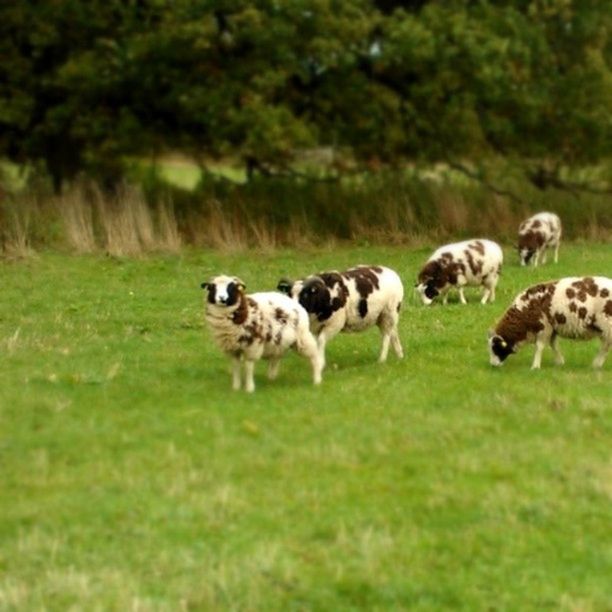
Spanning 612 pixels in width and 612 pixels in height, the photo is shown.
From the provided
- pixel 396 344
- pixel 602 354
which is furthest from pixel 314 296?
pixel 602 354

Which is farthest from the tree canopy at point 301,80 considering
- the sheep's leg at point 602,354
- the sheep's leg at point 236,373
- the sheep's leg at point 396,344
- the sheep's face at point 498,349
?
the sheep's leg at point 236,373

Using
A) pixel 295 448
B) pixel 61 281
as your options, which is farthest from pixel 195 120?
pixel 295 448

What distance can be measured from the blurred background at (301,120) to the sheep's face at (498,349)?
1414 centimetres

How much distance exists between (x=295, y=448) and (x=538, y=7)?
23.2 metres

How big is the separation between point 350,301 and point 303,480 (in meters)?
4.97

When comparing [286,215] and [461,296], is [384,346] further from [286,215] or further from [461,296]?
[286,215]

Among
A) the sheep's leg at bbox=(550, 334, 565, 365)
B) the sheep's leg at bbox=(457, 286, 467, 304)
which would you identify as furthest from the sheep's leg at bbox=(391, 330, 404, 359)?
the sheep's leg at bbox=(457, 286, 467, 304)

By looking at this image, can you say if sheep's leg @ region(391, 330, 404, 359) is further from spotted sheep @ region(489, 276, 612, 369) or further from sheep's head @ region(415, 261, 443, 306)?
sheep's head @ region(415, 261, 443, 306)

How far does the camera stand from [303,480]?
413 inches

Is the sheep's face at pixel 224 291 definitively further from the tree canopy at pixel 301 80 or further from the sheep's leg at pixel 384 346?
the tree canopy at pixel 301 80

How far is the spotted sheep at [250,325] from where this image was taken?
13.5m

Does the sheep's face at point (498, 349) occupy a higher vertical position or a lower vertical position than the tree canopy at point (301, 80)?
lower

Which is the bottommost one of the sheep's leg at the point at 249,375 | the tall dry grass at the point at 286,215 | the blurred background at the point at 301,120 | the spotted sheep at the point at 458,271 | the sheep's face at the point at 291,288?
the sheep's leg at the point at 249,375

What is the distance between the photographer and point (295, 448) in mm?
11344
